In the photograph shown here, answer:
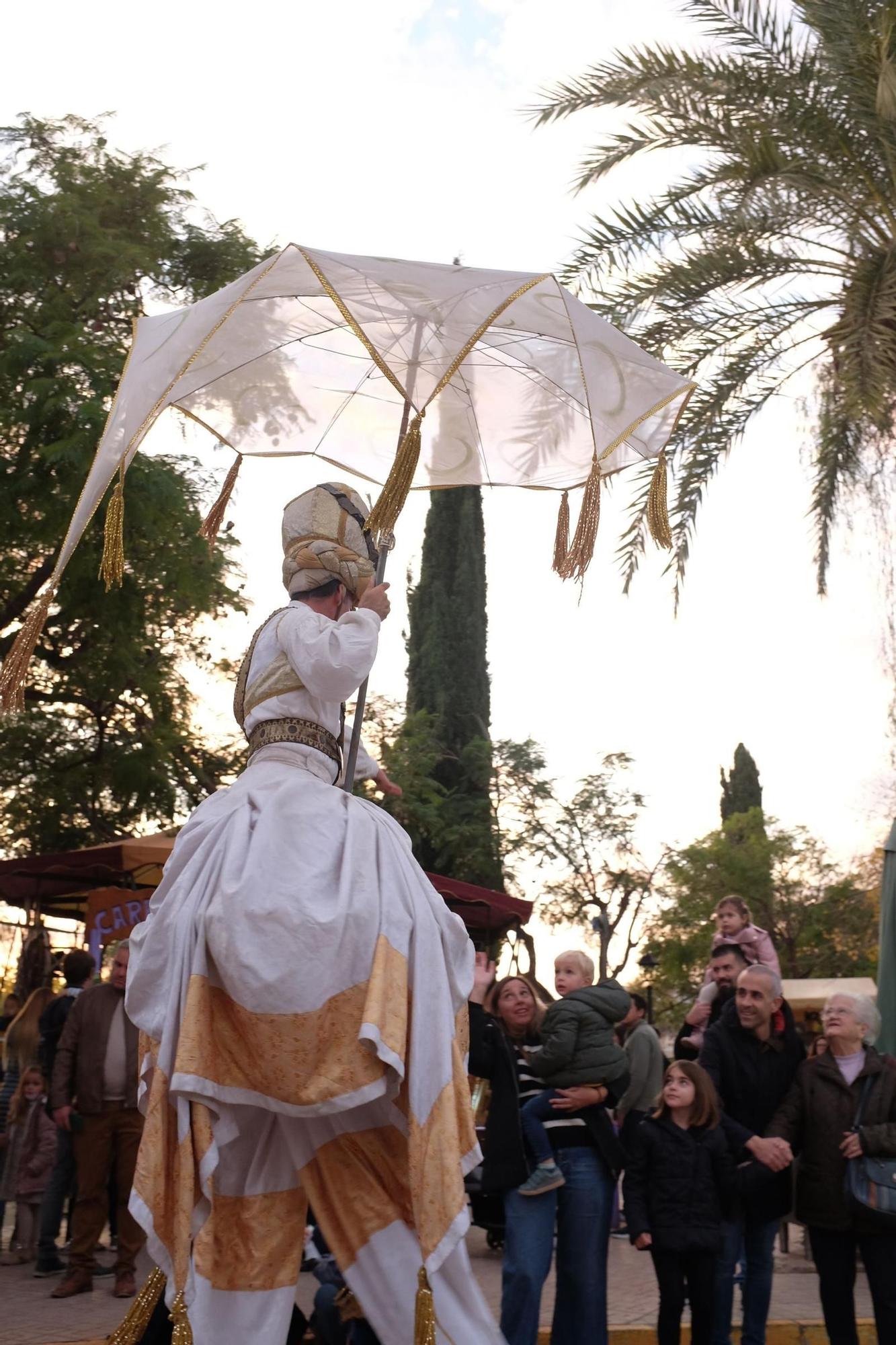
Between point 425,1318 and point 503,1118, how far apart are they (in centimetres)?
192

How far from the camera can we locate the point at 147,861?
11.9 m

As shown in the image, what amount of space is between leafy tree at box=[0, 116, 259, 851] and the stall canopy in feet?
6.45

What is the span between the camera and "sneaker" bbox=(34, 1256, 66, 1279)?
8109 mm

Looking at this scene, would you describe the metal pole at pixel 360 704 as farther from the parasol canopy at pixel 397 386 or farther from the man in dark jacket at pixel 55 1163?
the man in dark jacket at pixel 55 1163

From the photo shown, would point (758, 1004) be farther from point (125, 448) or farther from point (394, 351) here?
point (125, 448)

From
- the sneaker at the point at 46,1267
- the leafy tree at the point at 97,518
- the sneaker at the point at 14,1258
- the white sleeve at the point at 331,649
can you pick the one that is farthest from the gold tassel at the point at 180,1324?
the leafy tree at the point at 97,518

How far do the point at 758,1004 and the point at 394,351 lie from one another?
3.31m

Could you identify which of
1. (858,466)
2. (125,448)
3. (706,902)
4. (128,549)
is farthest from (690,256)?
(706,902)

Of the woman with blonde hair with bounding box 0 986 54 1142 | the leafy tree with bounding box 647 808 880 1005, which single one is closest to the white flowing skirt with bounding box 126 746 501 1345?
the woman with blonde hair with bounding box 0 986 54 1142

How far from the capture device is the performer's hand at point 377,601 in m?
4.38

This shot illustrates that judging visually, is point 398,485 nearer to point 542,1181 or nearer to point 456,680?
point 542,1181

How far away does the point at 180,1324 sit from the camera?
356cm

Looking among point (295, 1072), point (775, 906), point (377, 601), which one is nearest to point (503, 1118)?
point (295, 1072)

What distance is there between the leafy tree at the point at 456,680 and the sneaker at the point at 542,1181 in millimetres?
21225
